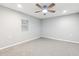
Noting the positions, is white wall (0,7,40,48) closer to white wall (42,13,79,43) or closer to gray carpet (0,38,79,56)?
gray carpet (0,38,79,56)

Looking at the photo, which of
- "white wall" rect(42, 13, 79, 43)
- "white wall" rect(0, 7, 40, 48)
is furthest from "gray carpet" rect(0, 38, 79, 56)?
"white wall" rect(42, 13, 79, 43)

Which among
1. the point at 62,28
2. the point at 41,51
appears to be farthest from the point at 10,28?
the point at 62,28

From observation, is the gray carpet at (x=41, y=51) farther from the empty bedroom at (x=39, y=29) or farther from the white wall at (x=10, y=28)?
the white wall at (x=10, y=28)

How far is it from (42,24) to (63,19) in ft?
9.66

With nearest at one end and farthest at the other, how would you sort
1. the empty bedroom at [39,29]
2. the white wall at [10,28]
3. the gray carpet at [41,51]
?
the gray carpet at [41,51]
the empty bedroom at [39,29]
the white wall at [10,28]

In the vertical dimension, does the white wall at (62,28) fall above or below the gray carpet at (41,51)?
above

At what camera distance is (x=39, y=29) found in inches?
350

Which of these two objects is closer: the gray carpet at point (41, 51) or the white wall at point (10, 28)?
the gray carpet at point (41, 51)

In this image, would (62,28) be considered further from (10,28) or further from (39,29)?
(10,28)

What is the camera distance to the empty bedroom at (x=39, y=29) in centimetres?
379

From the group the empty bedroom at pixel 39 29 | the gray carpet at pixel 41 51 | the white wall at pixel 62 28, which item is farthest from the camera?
the white wall at pixel 62 28

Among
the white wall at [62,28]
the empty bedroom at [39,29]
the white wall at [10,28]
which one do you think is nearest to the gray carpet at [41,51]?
the empty bedroom at [39,29]

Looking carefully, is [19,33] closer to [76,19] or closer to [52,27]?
[52,27]

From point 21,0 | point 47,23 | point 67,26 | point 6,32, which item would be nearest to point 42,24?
point 47,23
